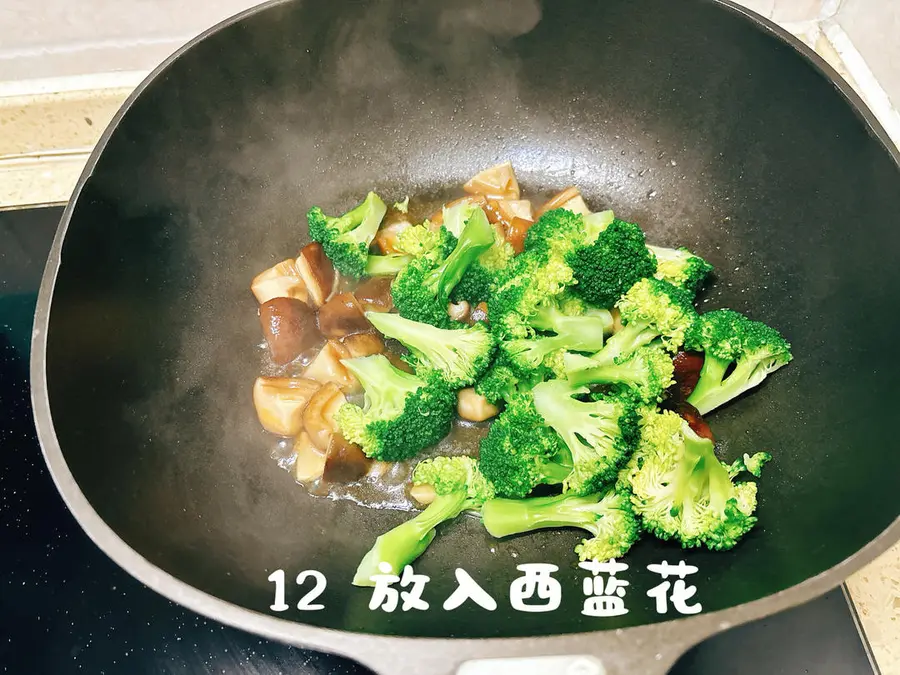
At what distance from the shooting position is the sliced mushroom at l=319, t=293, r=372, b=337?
4.48 ft

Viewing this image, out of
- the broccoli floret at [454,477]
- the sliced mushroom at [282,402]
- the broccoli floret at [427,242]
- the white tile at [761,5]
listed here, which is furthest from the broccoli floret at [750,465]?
the white tile at [761,5]

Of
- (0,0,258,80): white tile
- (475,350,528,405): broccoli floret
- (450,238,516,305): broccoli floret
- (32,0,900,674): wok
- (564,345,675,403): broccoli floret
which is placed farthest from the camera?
(0,0,258,80): white tile

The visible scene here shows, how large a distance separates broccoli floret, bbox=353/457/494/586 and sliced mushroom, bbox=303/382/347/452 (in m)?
0.19

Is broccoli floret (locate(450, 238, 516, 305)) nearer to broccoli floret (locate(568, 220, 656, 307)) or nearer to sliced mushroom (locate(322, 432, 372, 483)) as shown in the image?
broccoli floret (locate(568, 220, 656, 307))

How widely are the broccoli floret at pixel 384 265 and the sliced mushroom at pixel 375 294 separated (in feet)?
0.05

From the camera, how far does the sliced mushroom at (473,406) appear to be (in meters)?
1.30

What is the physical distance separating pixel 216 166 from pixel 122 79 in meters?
0.62

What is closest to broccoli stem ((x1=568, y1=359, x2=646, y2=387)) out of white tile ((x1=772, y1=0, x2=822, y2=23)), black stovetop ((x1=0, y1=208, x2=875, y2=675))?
black stovetop ((x1=0, y1=208, x2=875, y2=675))

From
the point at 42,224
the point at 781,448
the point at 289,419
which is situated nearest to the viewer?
the point at 781,448

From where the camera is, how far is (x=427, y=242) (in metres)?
1.32

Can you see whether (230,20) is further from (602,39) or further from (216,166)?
(602,39)

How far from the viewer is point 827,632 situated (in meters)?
1.10

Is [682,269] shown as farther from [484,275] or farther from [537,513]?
[537,513]

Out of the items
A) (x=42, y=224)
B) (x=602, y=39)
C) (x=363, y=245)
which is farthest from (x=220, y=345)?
(x=602, y=39)
